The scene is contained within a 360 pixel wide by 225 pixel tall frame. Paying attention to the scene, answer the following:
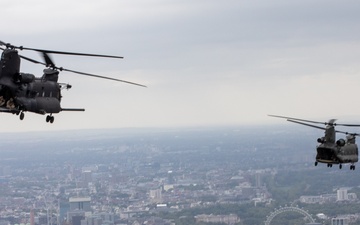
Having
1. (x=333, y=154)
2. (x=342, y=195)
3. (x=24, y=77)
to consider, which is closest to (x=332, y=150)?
(x=333, y=154)

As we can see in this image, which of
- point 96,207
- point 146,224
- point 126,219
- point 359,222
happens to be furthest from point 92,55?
point 96,207

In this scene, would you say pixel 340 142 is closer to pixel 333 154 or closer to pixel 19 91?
pixel 333 154

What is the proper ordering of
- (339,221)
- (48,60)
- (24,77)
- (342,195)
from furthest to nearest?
(342,195), (339,221), (48,60), (24,77)

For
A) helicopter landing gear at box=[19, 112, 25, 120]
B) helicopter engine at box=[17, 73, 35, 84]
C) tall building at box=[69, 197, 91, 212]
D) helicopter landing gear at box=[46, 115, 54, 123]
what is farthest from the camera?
tall building at box=[69, 197, 91, 212]

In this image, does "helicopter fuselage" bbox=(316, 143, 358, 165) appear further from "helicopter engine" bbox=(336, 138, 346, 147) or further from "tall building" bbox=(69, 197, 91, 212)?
"tall building" bbox=(69, 197, 91, 212)

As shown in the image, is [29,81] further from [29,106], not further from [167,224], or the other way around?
[167,224]

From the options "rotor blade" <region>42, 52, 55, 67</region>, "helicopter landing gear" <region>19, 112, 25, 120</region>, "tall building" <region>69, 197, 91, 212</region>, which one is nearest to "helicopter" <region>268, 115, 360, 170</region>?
"rotor blade" <region>42, 52, 55, 67</region>

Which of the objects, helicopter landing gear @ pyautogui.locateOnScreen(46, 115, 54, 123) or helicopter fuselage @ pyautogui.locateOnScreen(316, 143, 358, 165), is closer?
helicopter landing gear @ pyautogui.locateOnScreen(46, 115, 54, 123)

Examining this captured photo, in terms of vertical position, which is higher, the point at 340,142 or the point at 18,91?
the point at 18,91

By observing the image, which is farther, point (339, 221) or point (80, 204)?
point (80, 204)

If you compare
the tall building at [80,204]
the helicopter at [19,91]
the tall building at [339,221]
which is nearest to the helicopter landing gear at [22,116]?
the helicopter at [19,91]

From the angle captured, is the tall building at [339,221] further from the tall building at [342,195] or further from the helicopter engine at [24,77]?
the helicopter engine at [24,77]
